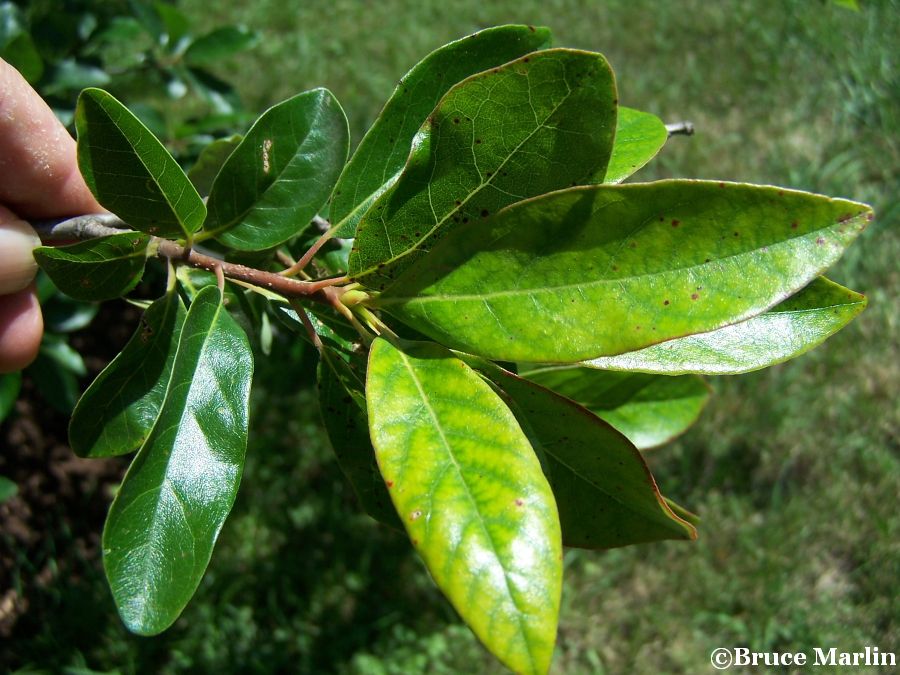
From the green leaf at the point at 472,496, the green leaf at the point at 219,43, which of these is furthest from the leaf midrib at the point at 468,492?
the green leaf at the point at 219,43

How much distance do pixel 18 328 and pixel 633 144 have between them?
3.63ft

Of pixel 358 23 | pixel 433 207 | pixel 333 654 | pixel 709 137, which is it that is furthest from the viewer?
pixel 358 23

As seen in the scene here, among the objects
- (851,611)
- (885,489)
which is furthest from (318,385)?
(885,489)

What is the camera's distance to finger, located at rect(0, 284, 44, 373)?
53.7 inches

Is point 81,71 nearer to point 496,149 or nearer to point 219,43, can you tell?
point 219,43

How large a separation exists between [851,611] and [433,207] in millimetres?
2557

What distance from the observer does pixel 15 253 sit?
47.0 inches

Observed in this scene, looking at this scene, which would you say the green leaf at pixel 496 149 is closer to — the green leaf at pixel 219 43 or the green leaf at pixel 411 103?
the green leaf at pixel 411 103

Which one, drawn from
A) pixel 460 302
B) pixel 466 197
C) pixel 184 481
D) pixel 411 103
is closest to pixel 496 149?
pixel 466 197

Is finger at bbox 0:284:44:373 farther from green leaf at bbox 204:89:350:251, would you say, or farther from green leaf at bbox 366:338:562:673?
green leaf at bbox 366:338:562:673

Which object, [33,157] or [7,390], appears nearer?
[33,157]

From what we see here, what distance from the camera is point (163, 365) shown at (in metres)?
1.05

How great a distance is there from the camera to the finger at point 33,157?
1145mm

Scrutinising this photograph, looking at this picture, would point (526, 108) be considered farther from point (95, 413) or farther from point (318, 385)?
point (95, 413)
